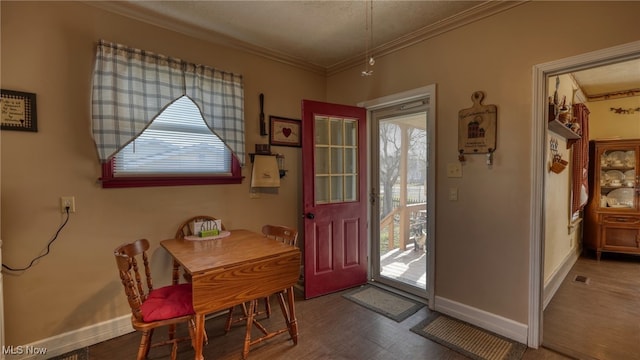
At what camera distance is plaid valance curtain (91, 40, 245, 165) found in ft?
Answer: 6.81

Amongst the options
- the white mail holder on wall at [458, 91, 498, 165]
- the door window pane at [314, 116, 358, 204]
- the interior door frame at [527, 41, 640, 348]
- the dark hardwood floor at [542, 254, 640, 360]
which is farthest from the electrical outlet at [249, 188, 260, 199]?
the dark hardwood floor at [542, 254, 640, 360]

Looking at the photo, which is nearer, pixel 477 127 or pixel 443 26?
pixel 477 127

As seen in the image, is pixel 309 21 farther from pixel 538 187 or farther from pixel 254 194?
pixel 538 187

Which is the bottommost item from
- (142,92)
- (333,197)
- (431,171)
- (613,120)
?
(333,197)

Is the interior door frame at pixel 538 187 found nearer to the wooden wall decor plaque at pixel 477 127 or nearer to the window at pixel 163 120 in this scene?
Answer: the wooden wall decor plaque at pixel 477 127

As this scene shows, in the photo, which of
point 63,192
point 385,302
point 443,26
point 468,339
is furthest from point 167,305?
point 443,26

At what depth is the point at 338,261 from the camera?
3016 mm

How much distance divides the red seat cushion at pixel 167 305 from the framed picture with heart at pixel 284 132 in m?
1.68

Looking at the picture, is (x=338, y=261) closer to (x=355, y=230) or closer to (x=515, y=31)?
(x=355, y=230)

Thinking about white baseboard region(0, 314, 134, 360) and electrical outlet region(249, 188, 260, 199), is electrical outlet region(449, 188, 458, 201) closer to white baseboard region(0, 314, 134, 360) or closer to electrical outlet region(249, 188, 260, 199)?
electrical outlet region(249, 188, 260, 199)

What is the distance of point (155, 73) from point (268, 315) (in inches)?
86.0

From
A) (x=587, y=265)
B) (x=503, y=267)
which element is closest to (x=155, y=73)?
(x=503, y=267)

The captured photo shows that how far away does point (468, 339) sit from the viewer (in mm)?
2160

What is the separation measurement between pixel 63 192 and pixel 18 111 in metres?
0.56
